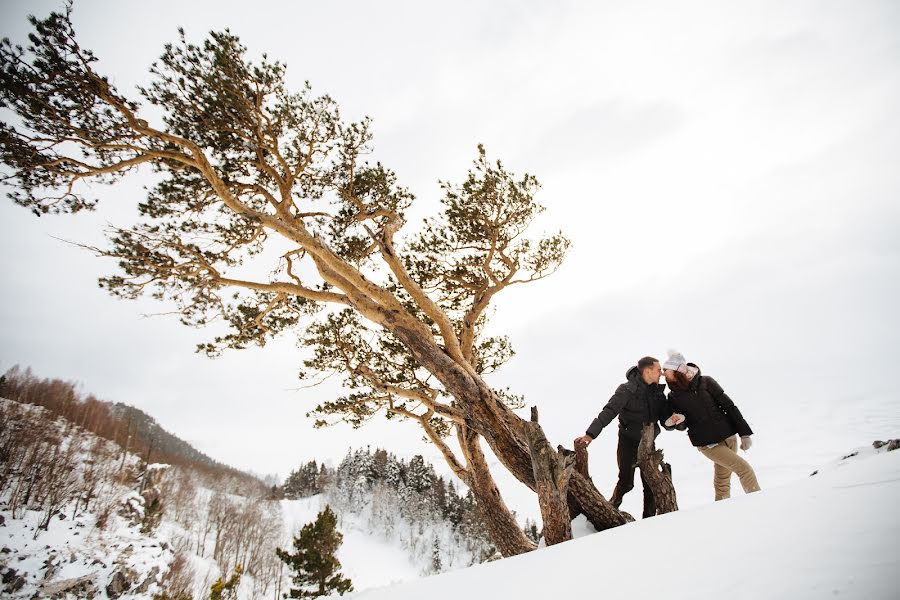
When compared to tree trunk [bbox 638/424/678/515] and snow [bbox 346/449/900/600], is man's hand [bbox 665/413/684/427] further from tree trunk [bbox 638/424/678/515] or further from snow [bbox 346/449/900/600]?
snow [bbox 346/449/900/600]

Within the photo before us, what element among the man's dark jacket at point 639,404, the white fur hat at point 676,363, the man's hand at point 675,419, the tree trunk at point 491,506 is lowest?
the tree trunk at point 491,506

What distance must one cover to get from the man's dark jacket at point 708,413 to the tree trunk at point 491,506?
3.66 meters

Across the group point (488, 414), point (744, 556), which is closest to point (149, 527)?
point (488, 414)

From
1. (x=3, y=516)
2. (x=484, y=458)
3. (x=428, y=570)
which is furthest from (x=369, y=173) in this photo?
(x=428, y=570)

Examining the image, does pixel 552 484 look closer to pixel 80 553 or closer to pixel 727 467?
pixel 727 467

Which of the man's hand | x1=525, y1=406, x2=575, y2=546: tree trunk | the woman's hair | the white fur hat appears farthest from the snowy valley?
the woman's hair

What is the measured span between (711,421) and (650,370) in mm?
746

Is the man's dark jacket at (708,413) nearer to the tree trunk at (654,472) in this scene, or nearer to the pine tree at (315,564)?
the tree trunk at (654,472)

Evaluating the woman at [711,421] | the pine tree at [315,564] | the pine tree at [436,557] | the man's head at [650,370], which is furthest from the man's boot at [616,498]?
the pine tree at [436,557]

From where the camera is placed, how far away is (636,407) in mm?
4238

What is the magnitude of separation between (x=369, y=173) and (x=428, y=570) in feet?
196

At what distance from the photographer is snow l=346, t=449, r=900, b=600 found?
1066 mm

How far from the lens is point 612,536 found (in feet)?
8.20

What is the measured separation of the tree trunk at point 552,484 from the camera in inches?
165
